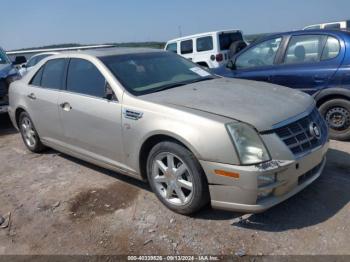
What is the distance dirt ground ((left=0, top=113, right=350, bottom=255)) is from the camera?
3090mm

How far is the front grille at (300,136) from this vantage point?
3.16m

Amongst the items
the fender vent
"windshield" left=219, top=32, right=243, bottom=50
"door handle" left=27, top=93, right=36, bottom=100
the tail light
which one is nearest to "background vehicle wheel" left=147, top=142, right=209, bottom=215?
the fender vent

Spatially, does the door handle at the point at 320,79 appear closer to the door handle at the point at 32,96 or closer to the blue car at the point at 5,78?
the door handle at the point at 32,96

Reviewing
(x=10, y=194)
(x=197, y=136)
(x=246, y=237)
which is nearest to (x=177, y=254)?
(x=246, y=237)

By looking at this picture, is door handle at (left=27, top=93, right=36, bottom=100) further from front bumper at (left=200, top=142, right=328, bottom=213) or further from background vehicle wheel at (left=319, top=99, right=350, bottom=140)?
background vehicle wheel at (left=319, top=99, right=350, bottom=140)

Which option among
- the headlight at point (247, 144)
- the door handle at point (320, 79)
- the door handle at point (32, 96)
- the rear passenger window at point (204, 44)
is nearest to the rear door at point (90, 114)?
the door handle at point (32, 96)

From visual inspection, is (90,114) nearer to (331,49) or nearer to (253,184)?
(253,184)

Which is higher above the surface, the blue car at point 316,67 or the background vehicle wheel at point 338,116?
the blue car at point 316,67

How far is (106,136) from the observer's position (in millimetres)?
4020

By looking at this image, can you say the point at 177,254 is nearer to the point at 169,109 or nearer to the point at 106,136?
the point at 169,109

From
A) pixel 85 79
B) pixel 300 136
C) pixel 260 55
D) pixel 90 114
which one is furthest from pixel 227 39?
pixel 300 136

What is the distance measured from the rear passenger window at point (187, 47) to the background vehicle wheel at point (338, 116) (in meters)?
9.26

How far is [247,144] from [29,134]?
3908 millimetres

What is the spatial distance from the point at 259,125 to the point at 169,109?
0.83m
